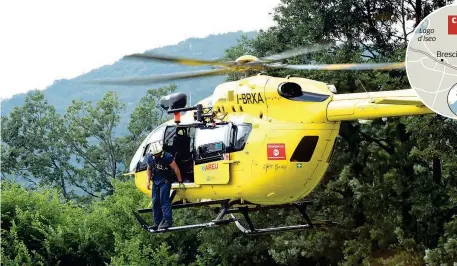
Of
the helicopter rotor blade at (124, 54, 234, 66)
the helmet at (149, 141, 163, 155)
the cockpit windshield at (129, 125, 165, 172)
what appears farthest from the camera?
the cockpit windshield at (129, 125, 165, 172)

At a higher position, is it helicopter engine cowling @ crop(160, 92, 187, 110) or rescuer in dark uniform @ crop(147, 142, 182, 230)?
helicopter engine cowling @ crop(160, 92, 187, 110)

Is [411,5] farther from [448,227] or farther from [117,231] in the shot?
[117,231]

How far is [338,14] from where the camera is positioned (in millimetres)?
25203

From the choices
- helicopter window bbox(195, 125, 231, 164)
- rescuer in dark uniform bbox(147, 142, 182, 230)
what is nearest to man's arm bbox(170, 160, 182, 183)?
rescuer in dark uniform bbox(147, 142, 182, 230)

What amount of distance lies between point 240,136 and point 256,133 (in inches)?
12.8

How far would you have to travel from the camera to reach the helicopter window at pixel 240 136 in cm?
1521

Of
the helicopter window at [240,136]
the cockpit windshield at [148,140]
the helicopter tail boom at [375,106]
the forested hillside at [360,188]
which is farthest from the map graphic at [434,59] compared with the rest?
→ the forested hillside at [360,188]

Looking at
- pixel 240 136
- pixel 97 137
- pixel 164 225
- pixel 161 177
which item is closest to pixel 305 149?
pixel 240 136

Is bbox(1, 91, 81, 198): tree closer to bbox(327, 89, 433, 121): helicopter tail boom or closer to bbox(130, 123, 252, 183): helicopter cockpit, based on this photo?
bbox(130, 123, 252, 183): helicopter cockpit

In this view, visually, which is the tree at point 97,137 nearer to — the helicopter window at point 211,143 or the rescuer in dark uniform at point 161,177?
the rescuer in dark uniform at point 161,177

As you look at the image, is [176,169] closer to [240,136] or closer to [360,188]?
[240,136]

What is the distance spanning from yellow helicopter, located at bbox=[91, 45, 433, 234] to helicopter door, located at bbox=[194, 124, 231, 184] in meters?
0.02

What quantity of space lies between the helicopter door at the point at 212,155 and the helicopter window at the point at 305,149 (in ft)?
4.49

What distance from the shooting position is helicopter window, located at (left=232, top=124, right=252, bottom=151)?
15211 millimetres
